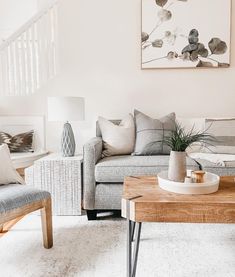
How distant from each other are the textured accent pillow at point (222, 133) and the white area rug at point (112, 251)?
811 millimetres

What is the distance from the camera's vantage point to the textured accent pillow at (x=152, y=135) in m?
3.05

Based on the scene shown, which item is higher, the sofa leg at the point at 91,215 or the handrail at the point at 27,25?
the handrail at the point at 27,25

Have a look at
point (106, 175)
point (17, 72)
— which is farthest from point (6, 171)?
point (17, 72)

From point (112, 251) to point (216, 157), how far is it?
4.17ft

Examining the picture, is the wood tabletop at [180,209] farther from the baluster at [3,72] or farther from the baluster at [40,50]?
the baluster at [3,72]

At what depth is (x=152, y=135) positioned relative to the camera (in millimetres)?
3076

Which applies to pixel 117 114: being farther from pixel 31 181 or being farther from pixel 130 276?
pixel 130 276

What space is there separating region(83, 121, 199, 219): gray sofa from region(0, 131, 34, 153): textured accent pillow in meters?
1.17

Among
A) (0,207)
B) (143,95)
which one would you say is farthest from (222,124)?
(0,207)

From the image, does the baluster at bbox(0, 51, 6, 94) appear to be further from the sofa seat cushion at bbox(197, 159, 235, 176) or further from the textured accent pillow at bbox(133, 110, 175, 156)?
the sofa seat cushion at bbox(197, 159, 235, 176)

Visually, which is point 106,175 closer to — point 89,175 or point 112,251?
point 89,175

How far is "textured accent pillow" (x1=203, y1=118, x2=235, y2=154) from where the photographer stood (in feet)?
10.1

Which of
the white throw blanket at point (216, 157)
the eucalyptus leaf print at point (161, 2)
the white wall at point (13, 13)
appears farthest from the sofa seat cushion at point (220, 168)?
the white wall at point (13, 13)

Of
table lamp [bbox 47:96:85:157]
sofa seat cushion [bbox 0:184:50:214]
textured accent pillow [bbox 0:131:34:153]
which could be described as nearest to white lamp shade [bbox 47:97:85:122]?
table lamp [bbox 47:96:85:157]
